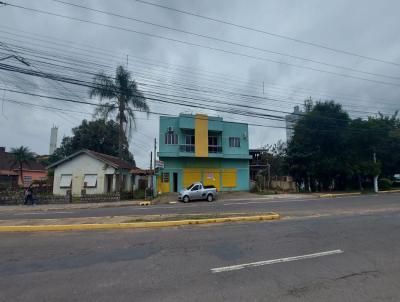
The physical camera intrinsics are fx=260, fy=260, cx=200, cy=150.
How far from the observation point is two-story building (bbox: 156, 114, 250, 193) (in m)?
29.8

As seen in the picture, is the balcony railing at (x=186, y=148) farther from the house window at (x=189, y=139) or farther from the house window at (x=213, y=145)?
the house window at (x=213, y=145)

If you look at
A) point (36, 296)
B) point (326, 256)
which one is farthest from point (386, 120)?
point (36, 296)

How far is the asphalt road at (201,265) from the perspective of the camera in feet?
13.2

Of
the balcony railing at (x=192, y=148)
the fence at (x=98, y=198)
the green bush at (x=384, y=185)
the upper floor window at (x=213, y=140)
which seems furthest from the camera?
the upper floor window at (x=213, y=140)

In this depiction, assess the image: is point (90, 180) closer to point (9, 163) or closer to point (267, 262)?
point (267, 262)

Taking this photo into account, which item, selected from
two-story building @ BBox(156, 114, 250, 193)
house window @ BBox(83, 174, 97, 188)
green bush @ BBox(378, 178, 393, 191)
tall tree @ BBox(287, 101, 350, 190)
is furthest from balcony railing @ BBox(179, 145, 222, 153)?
green bush @ BBox(378, 178, 393, 191)

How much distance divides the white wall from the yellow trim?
9.88 metres

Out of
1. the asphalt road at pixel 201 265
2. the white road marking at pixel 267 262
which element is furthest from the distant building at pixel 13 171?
the white road marking at pixel 267 262

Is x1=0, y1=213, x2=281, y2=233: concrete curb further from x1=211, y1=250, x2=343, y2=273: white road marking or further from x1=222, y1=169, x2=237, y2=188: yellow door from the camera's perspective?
x1=222, y1=169, x2=237, y2=188: yellow door

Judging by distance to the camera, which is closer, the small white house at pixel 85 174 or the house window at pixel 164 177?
the small white house at pixel 85 174

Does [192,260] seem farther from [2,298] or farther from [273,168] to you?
[273,168]

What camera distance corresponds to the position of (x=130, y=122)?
25219mm

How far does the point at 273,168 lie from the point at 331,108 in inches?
496

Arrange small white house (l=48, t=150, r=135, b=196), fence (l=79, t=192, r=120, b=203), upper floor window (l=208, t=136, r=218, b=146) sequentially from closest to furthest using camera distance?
fence (l=79, t=192, r=120, b=203), small white house (l=48, t=150, r=135, b=196), upper floor window (l=208, t=136, r=218, b=146)
